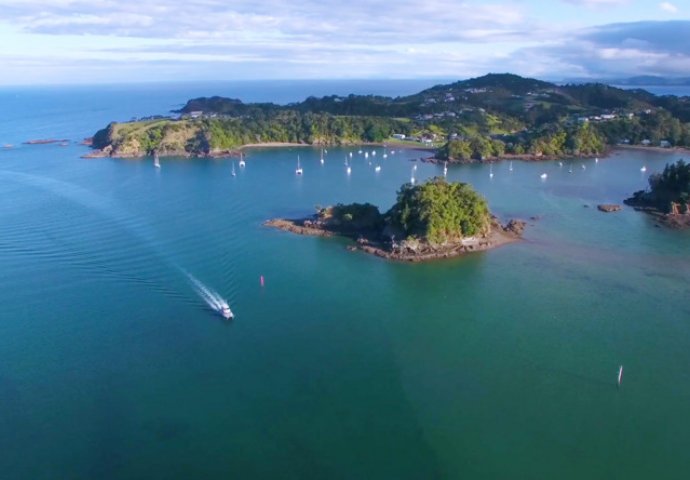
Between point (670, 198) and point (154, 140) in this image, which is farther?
point (154, 140)

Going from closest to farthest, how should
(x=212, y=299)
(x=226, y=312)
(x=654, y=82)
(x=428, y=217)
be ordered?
1. (x=226, y=312)
2. (x=212, y=299)
3. (x=428, y=217)
4. (x=654, y=82)

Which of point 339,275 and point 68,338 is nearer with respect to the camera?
point 68,338

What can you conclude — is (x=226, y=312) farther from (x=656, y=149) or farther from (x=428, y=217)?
(x=656, y=149)

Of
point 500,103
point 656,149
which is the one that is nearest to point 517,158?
point 656,149

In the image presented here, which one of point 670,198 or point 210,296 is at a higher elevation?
point 670,198

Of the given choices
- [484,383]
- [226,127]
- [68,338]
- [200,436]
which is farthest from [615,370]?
[226,127]

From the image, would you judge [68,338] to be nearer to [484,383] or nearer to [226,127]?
[484,383]

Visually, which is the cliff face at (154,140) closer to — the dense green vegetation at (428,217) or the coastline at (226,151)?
the coastline at (226,151)
